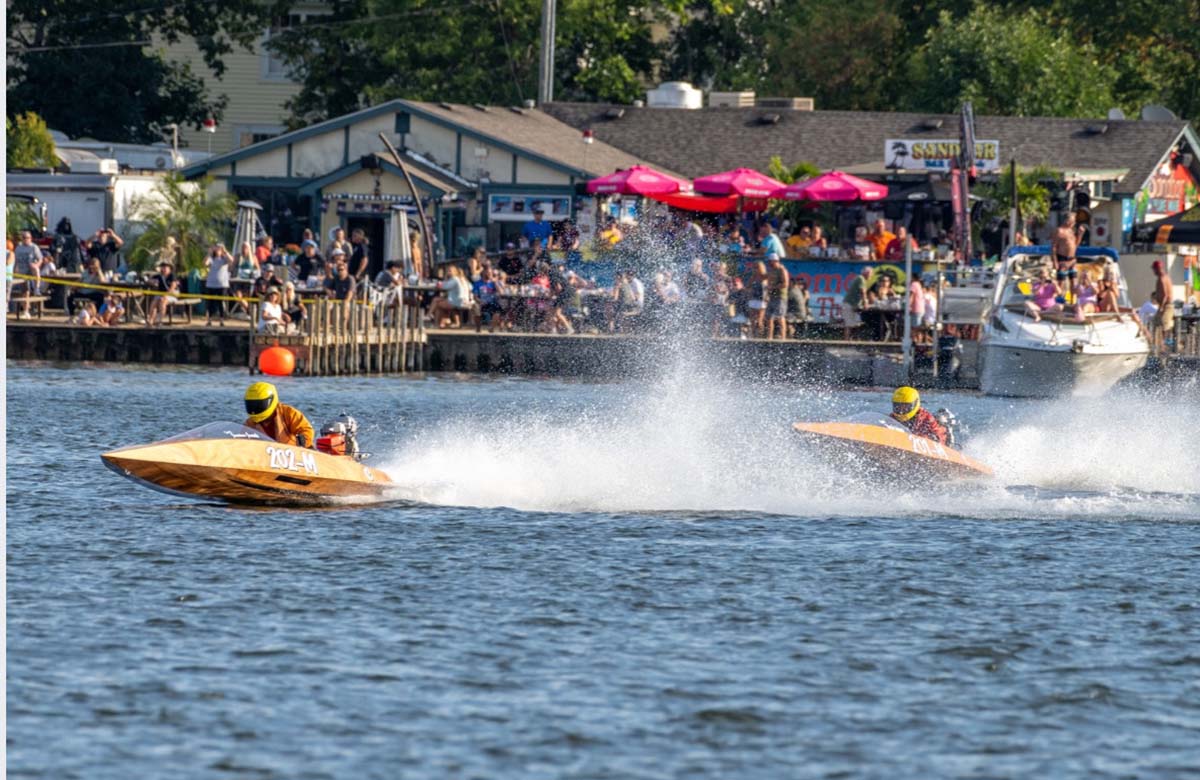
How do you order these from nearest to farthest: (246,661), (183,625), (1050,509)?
(246,661) → (183,625) → (1050,509)

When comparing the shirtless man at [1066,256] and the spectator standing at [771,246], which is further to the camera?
the spectator standing at [771,246]

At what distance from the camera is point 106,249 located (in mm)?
46250

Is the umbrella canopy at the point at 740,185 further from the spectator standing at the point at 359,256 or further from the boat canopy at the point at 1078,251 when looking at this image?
the spectator standing at the point at 359,256

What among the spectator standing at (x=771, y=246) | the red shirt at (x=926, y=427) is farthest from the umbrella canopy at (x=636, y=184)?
the red shirt at (x=926, y=427)

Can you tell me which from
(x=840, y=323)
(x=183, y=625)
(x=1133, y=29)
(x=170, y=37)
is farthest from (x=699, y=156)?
(x=183, y=625)

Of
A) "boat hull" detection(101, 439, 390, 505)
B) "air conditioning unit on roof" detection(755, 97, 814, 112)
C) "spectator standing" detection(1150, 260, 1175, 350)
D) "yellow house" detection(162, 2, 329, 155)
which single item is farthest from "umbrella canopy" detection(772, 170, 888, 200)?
"yellow house" detection(162, 2, 329, 155)

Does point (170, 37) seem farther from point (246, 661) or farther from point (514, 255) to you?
point (246, 661)

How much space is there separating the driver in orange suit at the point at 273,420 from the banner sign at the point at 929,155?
87.6 ft

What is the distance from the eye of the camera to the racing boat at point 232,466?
2067 centimetres

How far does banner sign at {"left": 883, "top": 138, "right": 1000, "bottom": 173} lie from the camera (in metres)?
46.4

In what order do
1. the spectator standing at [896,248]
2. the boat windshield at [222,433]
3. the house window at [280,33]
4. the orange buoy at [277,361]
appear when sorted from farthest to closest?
the house window at [280,33]
the spectator standing at [896,248]
the orange buoy at [277,361]
the boat windshield at [222,433]

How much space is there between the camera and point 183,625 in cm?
1592

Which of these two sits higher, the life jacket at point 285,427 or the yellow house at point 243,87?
the yellow house at point 243,87

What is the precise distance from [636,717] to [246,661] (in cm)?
280
